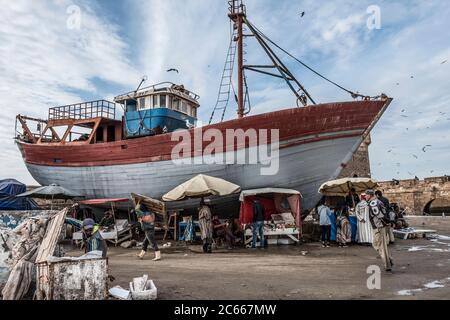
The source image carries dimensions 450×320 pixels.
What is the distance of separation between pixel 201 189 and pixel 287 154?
3904 millimetres

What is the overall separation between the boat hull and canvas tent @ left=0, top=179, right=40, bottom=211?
610cm

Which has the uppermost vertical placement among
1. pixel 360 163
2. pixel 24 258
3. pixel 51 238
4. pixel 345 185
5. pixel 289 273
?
pixel 360 163

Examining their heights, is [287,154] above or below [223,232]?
above

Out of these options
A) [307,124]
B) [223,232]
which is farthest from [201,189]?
[307,124]

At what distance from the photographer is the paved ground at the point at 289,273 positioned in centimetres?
562

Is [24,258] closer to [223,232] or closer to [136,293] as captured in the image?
[136,293]

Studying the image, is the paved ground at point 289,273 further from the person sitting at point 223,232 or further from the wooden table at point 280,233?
the person sitting at point 223,232

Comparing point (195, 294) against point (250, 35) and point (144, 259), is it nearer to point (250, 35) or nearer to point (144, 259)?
point (144, 259)

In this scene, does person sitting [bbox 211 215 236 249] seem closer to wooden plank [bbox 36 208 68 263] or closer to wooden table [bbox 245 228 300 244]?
wooden table [bbox 245 228 300 244]

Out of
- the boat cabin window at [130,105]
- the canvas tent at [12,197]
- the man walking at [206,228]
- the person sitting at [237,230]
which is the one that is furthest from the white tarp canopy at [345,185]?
the canvas tent at [12,197]

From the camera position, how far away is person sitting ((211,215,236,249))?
12.2 m

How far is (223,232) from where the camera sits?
12523 millimetres

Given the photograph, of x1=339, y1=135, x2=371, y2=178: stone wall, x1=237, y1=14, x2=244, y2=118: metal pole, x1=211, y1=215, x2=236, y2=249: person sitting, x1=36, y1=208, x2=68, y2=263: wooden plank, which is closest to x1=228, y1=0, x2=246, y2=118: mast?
x1=237, y1=14, x2=244, y2=118: metal pole
